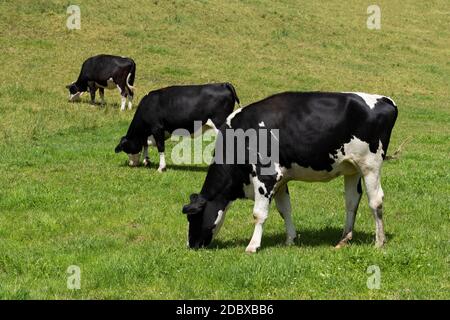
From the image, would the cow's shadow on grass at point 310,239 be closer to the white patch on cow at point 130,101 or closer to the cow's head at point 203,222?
the cow's head at point 203,222

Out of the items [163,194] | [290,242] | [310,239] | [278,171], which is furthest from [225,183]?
[163,194]

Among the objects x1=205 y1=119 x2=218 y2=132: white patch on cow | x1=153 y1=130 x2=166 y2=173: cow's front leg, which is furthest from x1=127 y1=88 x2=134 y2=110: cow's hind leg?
x1=205 y1=119 x2=218 y2=132: white patch on cow

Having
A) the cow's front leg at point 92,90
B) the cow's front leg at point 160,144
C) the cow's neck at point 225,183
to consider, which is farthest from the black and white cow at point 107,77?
the cow's neck at point 225,183

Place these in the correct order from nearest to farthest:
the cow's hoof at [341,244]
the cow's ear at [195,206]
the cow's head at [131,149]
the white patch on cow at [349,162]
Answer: the white patch on cow at [349,162] → the cow's hoof at [341,244] → the cow's ear at [195,206] → the cow's head at [131,149]

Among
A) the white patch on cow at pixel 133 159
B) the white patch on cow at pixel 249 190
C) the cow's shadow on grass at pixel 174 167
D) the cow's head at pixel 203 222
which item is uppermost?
the white patch on cow at pixel 249 190

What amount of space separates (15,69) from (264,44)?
19.1m

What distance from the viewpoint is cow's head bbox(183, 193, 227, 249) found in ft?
33.5

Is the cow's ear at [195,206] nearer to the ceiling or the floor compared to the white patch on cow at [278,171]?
nearer to the floor

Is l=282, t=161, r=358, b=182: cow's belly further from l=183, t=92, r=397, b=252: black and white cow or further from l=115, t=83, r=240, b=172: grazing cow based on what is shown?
l=115, t=83, r=240, b=172: grazing cow

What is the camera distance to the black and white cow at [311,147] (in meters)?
9.71

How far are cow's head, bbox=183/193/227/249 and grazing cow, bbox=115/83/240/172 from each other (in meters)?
6.70

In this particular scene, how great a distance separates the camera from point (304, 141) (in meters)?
9.77

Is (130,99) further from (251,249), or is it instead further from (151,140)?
(251,249)
